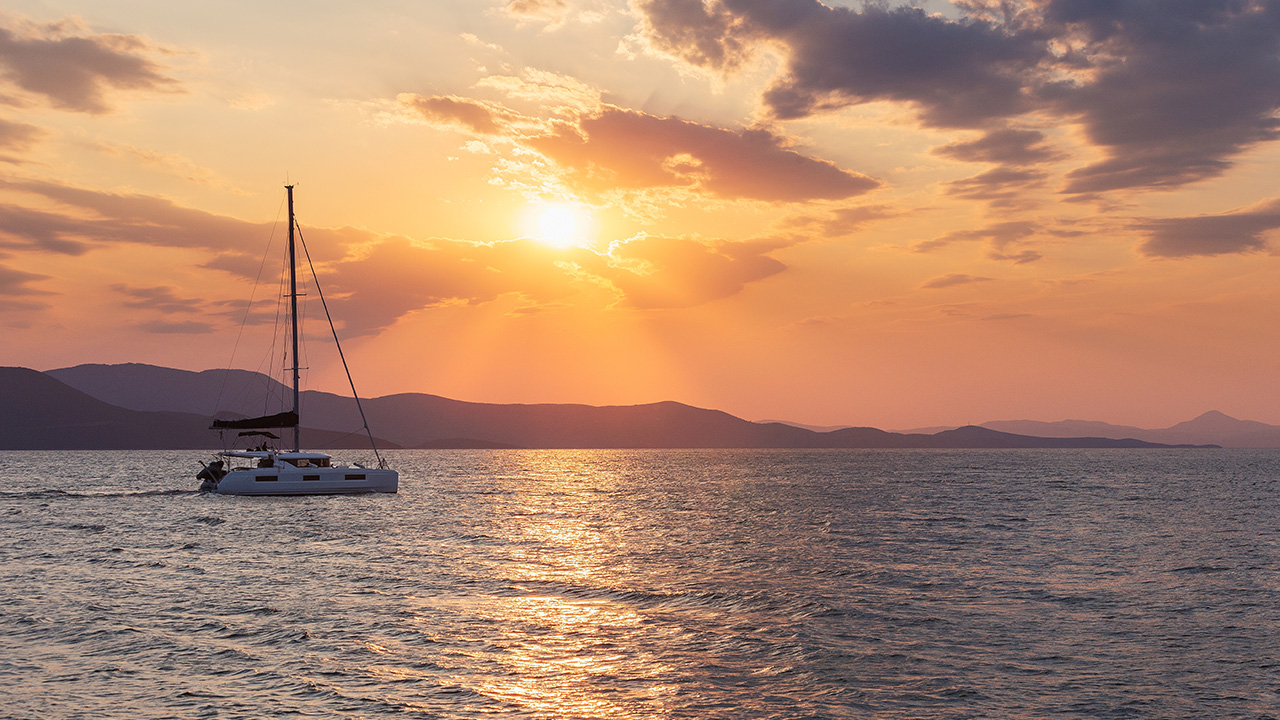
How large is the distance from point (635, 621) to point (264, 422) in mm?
63239

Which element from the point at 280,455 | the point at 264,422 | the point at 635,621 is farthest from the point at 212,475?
the point at 635,621

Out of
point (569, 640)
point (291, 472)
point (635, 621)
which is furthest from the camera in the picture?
point (291, 472)

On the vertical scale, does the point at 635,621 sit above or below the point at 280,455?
below

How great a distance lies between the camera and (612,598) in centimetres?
3016

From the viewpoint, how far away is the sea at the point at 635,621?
18.2 meters

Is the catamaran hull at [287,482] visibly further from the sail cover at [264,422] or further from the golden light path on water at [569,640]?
the golden light path on water at [569,640]

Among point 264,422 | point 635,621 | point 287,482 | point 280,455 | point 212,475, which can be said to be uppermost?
point 264,422

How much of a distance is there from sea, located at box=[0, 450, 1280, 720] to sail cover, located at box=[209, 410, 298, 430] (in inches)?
832

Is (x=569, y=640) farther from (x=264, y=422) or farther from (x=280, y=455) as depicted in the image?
(x=264, y=422)

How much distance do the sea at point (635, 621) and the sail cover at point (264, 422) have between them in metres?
21.1

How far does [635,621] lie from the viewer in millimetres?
26156

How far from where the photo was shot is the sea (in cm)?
1820

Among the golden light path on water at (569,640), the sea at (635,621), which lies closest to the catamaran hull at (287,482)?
the sea at (635,621)

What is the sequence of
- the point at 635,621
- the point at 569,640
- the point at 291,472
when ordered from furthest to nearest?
the point at 291,472 < the point at 635,621 < the point at 569,640
